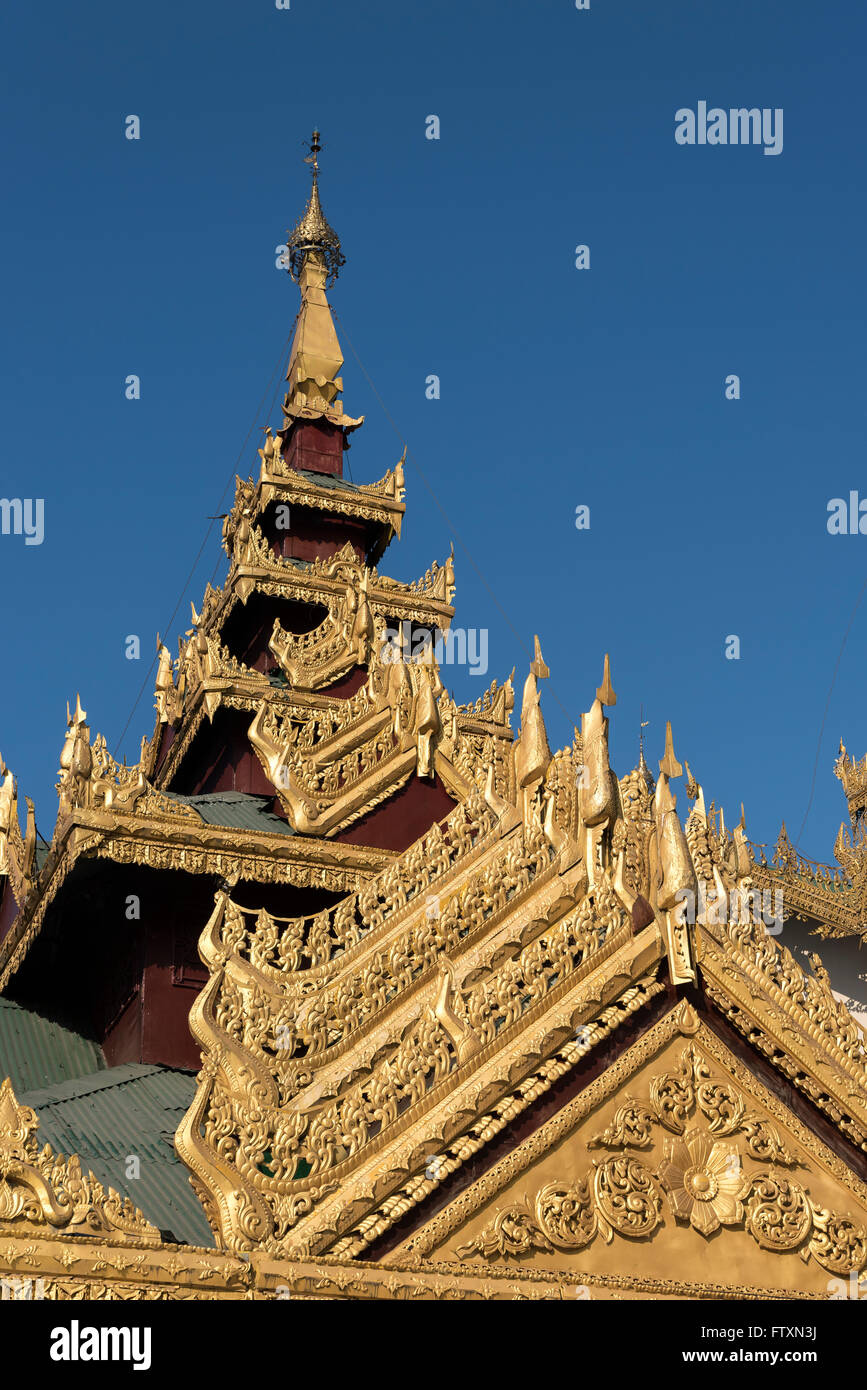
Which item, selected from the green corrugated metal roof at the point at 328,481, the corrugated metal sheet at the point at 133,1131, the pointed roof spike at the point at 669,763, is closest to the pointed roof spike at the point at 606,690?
the pointed roof spike at the point at 669,763

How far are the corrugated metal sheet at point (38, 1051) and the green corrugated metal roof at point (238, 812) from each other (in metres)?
2.35

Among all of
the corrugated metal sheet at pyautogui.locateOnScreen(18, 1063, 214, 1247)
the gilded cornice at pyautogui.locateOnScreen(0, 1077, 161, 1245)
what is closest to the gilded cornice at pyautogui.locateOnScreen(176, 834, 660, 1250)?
the gilded cornice at pyautogui.locateOnScreen(0, 1077, 161, 1245)

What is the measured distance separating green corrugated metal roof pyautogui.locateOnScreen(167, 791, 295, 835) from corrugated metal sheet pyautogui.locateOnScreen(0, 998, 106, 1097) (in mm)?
2349

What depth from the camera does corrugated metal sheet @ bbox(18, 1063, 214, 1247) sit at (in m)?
10.7

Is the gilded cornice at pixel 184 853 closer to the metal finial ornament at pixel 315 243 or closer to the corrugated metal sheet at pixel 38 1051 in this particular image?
the corrugated metal sheet at pixel 38 1051

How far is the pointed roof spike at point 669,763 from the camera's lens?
10.7 m

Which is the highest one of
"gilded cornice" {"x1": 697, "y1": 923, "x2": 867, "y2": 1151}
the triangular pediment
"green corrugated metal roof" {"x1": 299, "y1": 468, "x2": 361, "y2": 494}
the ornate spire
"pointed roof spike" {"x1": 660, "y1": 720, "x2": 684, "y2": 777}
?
the ornate spire

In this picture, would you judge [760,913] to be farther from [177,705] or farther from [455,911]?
[177,705]

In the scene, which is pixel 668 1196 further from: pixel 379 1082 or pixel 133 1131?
pixel 133 1131

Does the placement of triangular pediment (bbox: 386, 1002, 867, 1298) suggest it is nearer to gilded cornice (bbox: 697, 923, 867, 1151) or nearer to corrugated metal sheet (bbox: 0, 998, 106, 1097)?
gilded cornice (bbox: 697, 923, 867, 1151)

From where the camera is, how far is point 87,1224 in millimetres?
7746

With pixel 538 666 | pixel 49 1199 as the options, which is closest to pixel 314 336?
pixel 538 666

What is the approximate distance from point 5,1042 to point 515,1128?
8.06m
